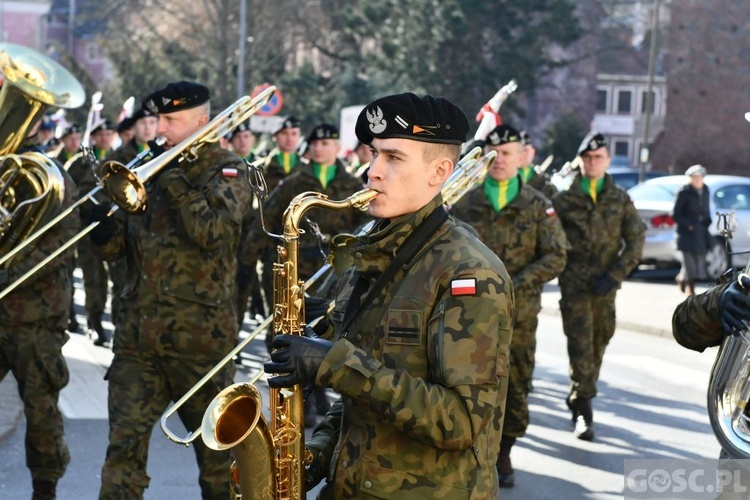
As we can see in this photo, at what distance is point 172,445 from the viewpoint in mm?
8633

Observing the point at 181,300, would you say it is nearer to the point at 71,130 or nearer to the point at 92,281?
the point at 92,281

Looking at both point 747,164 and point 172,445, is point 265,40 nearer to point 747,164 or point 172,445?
point 747,164

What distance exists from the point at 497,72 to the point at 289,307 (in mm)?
40789

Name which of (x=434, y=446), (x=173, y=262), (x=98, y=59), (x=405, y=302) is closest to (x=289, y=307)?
(x=405, y=302)

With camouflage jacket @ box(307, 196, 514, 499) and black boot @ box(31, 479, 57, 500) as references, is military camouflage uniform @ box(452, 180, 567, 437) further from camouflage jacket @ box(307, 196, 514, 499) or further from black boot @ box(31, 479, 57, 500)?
camouflage jacket @ box(307, 196, 514, 499)

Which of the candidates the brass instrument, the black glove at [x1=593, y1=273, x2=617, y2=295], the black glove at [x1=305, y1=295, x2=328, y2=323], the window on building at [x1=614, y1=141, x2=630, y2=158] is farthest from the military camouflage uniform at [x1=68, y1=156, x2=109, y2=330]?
the window on building at [x1=614, y1=141, x2=630, y2=158]

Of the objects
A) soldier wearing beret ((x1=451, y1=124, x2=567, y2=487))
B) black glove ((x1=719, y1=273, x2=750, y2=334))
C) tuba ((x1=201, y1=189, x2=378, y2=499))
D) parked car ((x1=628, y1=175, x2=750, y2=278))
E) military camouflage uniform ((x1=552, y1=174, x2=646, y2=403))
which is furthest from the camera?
parked car ((x1=628, y1=175, x2=750, y2=278))

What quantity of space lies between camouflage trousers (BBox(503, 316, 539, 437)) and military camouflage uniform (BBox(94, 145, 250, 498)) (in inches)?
94.3

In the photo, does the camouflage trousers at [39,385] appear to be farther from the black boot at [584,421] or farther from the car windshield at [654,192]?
the car windshield at [654,192]

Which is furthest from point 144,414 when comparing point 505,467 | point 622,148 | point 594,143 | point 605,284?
point 622,148

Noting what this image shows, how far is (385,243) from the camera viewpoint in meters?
3.68

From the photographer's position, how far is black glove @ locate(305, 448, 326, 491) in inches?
151

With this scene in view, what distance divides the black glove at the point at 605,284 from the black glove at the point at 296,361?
21.3 feet

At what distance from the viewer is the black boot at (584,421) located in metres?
9.34
